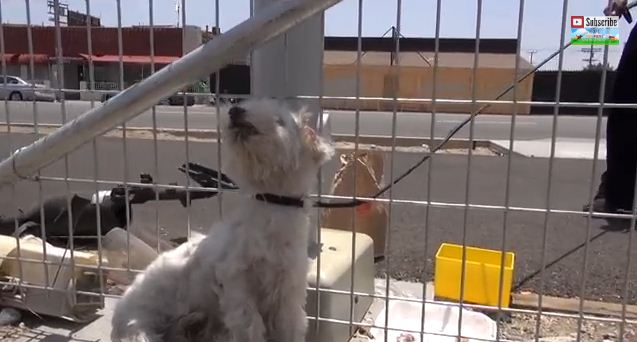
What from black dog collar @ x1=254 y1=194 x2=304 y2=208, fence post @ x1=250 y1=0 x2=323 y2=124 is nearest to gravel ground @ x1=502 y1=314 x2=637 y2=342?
black dog collar @ x1=254 y1=194 x2=304 y2=208

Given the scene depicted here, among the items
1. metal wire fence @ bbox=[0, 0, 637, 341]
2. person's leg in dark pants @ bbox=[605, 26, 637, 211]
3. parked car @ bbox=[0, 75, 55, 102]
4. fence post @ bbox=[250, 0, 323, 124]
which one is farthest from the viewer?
person's leg in dark pants @ bbox=[605, 26, 637, 211]

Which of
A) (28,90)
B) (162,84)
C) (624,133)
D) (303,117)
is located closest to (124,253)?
(28,90)

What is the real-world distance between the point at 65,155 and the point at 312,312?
1401mm

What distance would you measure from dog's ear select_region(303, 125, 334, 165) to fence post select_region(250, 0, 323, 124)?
0.46 meters

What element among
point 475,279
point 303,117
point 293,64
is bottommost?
point 475,279

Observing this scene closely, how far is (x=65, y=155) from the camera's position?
286 centimetres

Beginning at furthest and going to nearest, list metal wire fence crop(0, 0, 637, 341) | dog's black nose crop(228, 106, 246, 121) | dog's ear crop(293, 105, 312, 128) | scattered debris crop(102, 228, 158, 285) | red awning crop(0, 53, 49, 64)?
red awning crop(0, 53, 49, 64), scattered debris crop(102, 228, 158, 285), metal wire fence crop(0, 0, 637, 341), dog's ear crop(293, 105, 312, 128), dog's black nose crop(228, 106, 246, 121)

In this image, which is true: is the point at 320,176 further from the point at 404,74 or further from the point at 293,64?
the point at 404,74

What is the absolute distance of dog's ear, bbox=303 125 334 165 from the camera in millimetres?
2357

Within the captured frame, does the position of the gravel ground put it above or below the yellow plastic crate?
below

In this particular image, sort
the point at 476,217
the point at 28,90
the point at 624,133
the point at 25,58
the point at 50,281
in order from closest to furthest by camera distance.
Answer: the point at 28,90 < the point at 50,281 < the point at 25,58 < the point at 624,133 < the point at 476,217

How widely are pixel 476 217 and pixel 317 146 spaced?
15.9 ft

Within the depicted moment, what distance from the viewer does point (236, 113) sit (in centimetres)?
224

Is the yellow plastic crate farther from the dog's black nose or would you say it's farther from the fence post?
the dog's black nose
